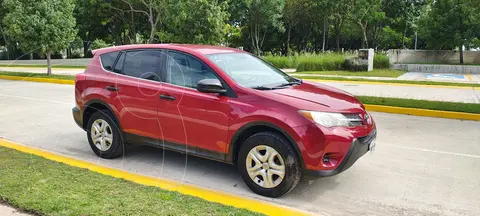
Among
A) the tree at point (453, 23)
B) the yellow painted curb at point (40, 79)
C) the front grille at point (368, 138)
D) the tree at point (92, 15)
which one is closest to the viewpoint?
the front grille at point (368, 138)

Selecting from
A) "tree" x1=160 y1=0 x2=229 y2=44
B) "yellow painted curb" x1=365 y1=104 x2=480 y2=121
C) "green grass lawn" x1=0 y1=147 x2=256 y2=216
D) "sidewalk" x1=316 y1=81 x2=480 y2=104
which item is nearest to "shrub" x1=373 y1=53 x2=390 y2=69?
"sidewalk" x1=316 y1=81 x2=480 y2=104

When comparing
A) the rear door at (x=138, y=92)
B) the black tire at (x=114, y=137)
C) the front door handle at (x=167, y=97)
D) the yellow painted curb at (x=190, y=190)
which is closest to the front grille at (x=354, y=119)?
the yellow painted curb at (x=190, y=190)

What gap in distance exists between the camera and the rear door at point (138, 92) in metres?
5.01

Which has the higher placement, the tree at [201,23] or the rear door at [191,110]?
the tree at [201,23]

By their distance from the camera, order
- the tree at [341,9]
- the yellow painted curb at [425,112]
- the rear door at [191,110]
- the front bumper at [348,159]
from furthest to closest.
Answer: the tree at [341,9], the yellow painted curb at [425,112], the rear door at [191,110], the front bumper at [348,159]

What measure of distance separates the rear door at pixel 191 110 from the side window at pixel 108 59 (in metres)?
1.01

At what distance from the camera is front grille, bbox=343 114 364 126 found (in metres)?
4.23

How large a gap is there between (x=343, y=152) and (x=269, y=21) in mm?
36087

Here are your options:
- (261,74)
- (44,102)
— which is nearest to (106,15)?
(44,102)

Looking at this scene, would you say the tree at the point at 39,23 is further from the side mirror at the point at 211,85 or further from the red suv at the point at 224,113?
the side mirror at the point at 211,85

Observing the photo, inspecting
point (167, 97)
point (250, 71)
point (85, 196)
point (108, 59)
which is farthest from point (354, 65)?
point (85, 196)

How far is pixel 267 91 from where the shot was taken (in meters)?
4.39

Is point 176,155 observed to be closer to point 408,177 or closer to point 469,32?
point 408,177

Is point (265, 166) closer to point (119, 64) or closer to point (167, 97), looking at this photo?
point (167, 97)
